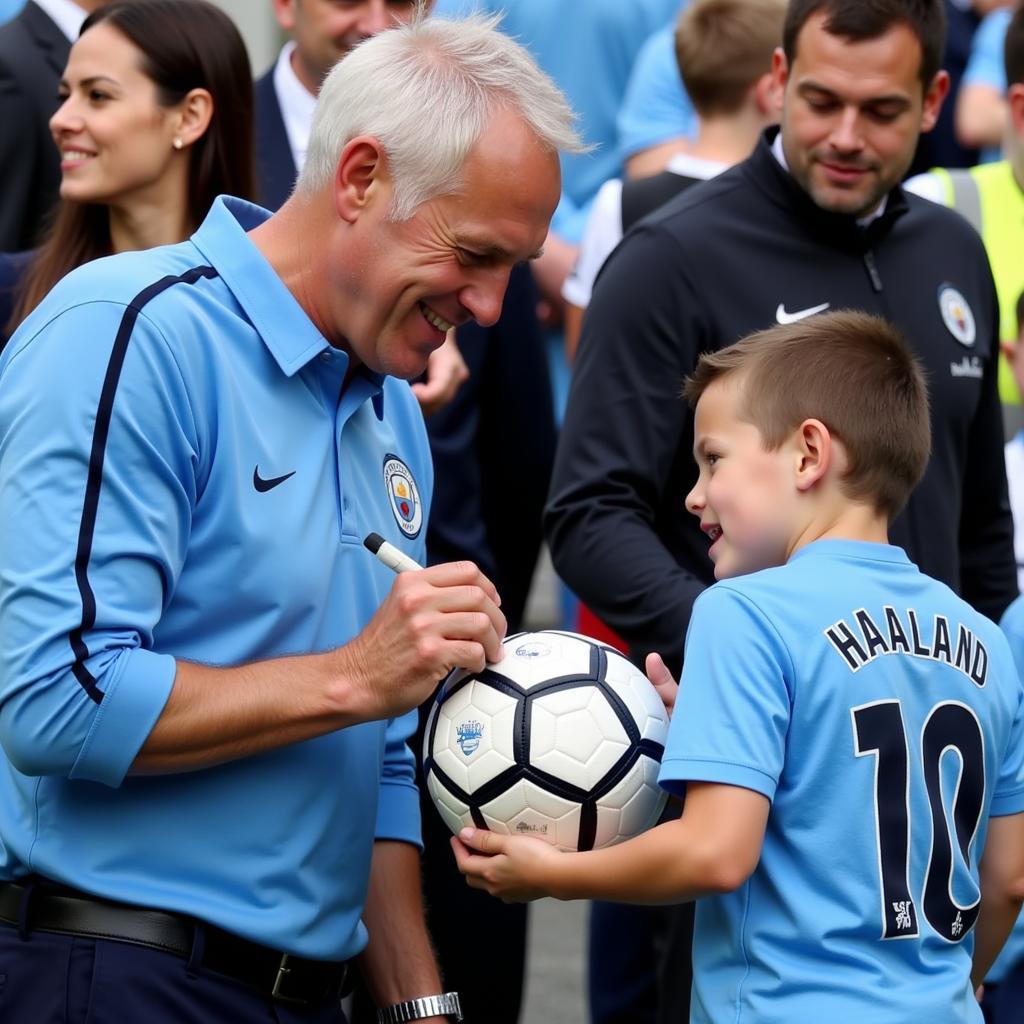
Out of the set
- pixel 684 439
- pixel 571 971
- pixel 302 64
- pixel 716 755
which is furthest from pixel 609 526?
pixel 571 971

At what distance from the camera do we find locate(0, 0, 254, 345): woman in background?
15.5 feet

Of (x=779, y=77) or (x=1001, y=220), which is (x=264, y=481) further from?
(x=1001, y=220)

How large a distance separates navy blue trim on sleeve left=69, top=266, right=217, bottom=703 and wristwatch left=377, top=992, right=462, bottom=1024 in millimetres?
980

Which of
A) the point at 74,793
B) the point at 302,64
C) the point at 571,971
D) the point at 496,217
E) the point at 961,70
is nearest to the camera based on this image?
the point at 74,793

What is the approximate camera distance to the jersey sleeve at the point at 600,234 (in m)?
5.93

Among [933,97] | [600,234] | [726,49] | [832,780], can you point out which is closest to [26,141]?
[600,234]

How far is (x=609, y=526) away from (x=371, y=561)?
43.7 inches

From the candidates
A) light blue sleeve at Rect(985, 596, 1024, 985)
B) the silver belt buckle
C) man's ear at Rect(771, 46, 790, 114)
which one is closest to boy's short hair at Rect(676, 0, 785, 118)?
man's ear at Rect(771, 46, 790, 114)

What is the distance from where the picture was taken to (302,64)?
5.59 m

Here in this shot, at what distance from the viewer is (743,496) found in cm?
310

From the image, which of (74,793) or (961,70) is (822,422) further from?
(961,70)

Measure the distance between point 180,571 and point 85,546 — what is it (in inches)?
7.6

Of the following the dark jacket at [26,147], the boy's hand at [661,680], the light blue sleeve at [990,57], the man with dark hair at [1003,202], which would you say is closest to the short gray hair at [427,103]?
the boy's hand at [661,680]

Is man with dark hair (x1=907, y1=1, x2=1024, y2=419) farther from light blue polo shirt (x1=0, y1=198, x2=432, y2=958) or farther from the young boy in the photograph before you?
light blue polo shirt (x1=0, y1=198, x2=432, y2=958)
